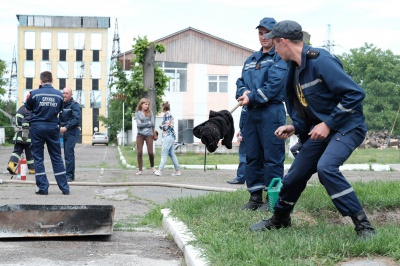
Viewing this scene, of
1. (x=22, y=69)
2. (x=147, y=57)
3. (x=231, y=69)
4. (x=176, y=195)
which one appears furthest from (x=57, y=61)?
(x=176, y=195)

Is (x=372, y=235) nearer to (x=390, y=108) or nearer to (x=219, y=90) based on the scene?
(x=219, y=90)

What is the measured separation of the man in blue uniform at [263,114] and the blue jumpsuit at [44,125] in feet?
14.2

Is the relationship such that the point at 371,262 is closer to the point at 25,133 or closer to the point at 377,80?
the point at 25,133

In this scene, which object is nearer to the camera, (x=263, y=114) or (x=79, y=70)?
(x=263, y=114)

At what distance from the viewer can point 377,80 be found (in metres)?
80.9

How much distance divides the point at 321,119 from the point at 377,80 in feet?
256

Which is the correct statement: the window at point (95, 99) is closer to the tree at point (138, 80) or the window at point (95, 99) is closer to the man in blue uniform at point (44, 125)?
the tree at point (138, 80)

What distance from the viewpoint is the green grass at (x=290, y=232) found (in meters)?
4.78

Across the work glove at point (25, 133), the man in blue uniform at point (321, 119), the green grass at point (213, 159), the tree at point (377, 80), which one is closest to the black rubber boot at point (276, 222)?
the man in blue uniform at point (321, 119)

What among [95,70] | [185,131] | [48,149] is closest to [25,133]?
[48,149]

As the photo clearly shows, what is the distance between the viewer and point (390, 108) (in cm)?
7750

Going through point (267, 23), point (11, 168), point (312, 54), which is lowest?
point (11, 168)

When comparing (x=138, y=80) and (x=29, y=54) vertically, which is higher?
(x=29, y=54)

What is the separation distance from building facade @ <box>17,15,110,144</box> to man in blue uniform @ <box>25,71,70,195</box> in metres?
88.7
